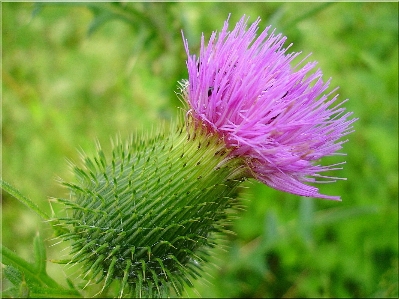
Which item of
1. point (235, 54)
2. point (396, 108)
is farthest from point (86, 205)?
point (396, 108)

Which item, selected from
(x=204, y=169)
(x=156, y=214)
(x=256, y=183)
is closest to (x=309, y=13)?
(x=256, y=183)

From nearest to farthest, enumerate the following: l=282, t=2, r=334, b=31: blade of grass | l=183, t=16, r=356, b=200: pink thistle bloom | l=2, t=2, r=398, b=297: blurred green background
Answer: l=183, t=16, r=356, b=200: pink thistle bloom, l=282, t=2, r=334, b=31: blade of grass, l=2, t=2, r=398, b=297: blurred green background

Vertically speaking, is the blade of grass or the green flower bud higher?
the blade of grass

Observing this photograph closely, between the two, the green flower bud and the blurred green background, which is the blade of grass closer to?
the blurred green background

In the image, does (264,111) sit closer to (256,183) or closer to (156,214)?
(156,214)

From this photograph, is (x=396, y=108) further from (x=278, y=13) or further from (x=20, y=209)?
(x=20, y=209)

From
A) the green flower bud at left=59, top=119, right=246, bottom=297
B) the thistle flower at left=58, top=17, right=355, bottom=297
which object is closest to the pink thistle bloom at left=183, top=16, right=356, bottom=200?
the thistle flower at left=58, top=17, right=355, bottom=297
